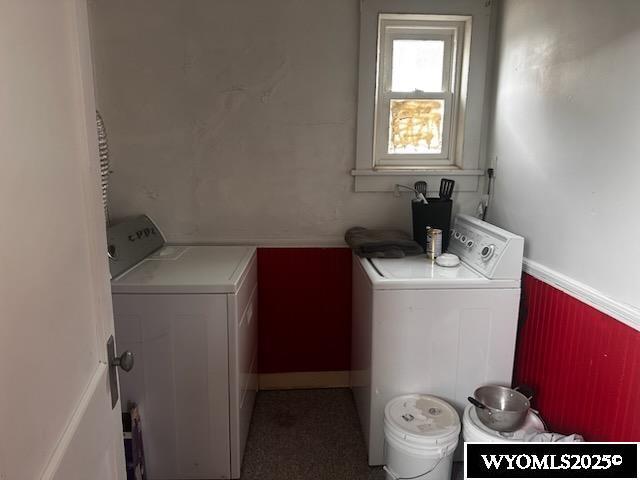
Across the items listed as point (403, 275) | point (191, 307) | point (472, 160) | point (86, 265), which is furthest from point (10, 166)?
point (472, 160)

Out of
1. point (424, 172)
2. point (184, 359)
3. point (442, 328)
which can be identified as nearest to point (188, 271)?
point (184, 359)

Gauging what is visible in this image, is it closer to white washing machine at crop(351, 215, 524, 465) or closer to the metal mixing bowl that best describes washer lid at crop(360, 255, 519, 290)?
white washing machine at crop(351, 215, 524, 465)

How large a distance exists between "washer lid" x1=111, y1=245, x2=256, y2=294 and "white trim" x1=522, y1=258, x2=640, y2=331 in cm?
121

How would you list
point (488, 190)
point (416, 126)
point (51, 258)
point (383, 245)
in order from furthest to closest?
point (416, 126)
point (488, 190)
point (383, 245)
point (51, 258)

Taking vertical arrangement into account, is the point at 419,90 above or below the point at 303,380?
above

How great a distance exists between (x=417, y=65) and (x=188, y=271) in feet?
5.18

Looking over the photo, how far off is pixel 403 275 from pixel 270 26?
53.6 inches

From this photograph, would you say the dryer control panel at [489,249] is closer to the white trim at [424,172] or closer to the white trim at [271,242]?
the white trim at [424,172]

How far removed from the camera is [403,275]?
199 centimetres

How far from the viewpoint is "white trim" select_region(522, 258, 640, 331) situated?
1.44 meters

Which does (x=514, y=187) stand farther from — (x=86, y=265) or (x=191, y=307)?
(x=86, y=265)

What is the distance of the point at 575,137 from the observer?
1718 mm

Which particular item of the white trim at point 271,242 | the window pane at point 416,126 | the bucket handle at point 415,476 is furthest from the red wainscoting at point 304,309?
the bucket handle at point 415,476

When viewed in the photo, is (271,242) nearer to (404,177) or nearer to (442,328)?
(404,177)
